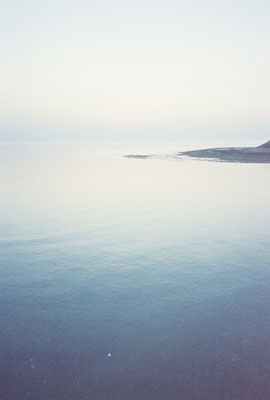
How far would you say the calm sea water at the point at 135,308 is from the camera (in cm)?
766

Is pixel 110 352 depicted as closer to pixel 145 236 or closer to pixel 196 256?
pixel 196 256

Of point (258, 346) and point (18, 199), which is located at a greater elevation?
point (18, 199)

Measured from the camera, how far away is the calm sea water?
7.66 m

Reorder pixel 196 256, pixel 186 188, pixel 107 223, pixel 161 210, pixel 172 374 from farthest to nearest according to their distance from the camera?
1. pixel 186 188
2. pixel 161 210
3. pixel 107 223
4. pixel 196 256
5. pixel 172 374

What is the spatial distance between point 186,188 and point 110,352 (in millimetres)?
31634

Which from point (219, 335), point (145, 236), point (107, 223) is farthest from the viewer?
point (107, 223)

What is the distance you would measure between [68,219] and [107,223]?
328cm

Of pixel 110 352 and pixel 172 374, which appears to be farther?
pixel 110 352

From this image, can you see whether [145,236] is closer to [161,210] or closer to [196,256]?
[196,256]

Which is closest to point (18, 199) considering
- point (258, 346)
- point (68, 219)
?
point (68, 219)

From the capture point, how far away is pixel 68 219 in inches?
931

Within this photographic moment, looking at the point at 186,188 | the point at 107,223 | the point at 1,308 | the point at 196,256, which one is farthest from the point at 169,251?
the point at 186,188

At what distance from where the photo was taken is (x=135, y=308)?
1086cm

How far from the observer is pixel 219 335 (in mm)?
9359
